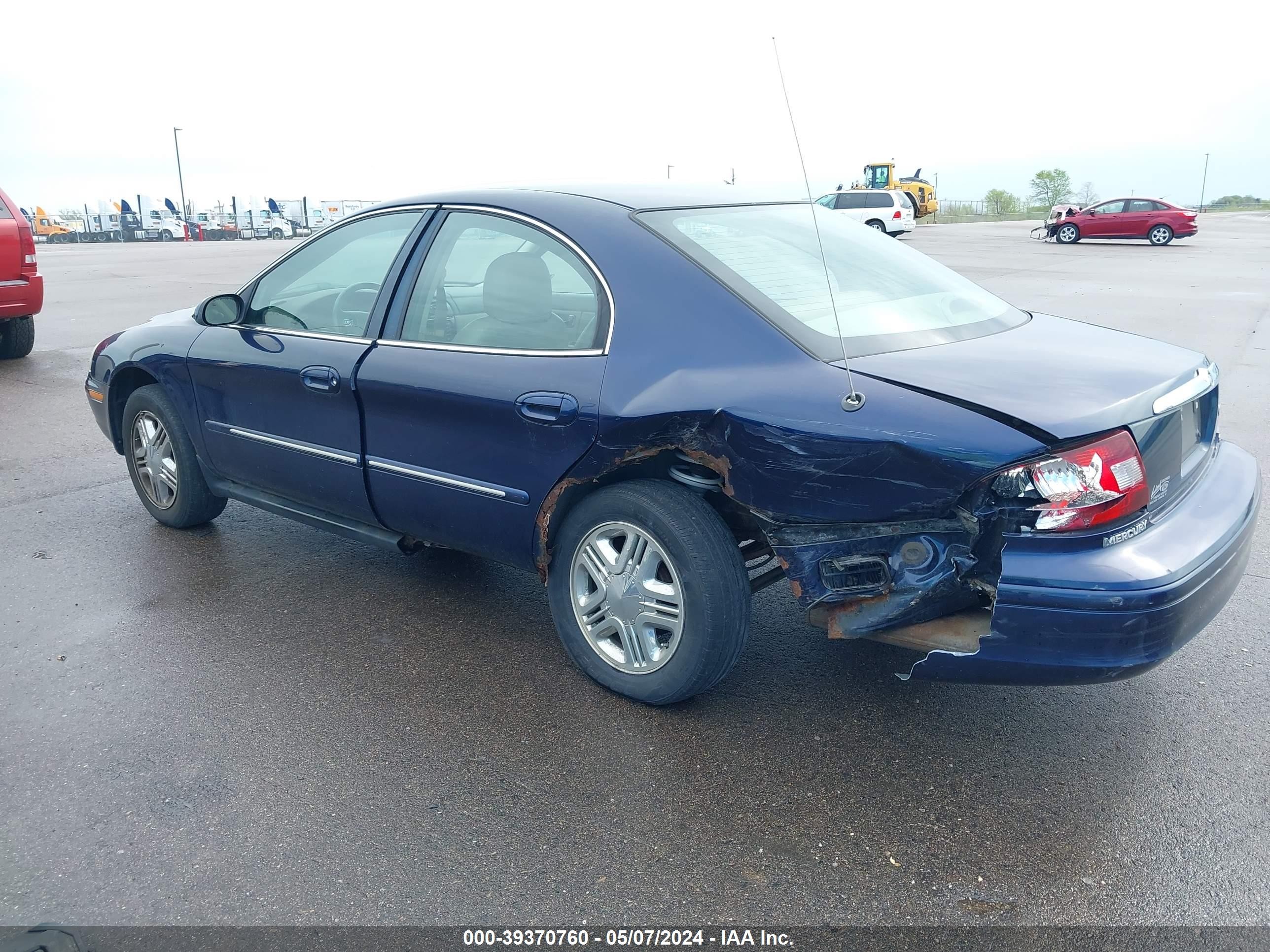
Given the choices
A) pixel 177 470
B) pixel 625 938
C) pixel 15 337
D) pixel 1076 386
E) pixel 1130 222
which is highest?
pixel 1076 386

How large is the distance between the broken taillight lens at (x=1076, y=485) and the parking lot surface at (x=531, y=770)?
0.82 meters

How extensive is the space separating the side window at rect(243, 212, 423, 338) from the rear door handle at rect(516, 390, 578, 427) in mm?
950

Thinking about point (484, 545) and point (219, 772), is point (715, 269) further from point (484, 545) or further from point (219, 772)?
point (219, 772)

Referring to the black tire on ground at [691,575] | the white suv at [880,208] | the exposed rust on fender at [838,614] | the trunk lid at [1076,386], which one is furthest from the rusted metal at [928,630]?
the white suv at [880,208]

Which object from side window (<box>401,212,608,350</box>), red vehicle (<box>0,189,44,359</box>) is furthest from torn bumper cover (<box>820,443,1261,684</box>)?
red vehicle (<box>0,189,44,359</box>)

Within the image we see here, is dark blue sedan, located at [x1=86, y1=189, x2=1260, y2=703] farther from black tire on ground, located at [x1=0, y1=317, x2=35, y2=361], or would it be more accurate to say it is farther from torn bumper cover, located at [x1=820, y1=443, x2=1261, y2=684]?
black tire on ground, located at [x1=0, y1=317, x2=35, y2=361]

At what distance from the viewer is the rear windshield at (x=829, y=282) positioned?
10.6ft

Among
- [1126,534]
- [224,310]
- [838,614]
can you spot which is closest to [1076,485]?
[1126,534]

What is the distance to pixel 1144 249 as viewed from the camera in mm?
31828

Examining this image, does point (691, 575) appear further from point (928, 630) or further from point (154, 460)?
point (154, 460)

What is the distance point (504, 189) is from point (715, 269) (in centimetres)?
102

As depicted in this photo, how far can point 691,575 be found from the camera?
10.4 ft

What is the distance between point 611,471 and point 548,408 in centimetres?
29

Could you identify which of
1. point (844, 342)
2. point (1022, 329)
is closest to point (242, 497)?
point (844, 342)
